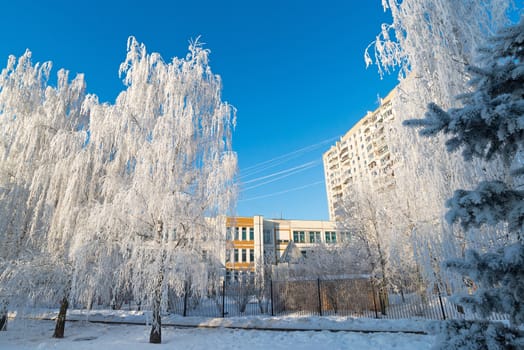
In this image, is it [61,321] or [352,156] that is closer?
[61,321]

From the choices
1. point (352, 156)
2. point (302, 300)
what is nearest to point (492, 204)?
point (302, 300)

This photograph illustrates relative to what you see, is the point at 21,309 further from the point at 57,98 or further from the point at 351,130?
the point at 351,130

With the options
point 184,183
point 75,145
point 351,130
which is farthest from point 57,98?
point 351,130

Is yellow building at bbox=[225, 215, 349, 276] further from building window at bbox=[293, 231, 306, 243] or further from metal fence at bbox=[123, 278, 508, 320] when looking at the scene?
metal fence at bbox=[123, 278, 508, 320]

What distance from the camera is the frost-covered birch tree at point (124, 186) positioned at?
8203mm

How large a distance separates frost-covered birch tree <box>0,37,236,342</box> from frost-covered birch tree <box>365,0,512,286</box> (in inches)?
224

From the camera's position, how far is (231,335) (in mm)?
9516

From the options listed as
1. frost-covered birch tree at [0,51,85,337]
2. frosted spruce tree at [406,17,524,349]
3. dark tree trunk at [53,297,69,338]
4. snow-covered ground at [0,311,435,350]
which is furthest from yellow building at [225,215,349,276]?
frosted spruce tree at [406,17,524,349]

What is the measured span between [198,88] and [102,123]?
3560 millimetres

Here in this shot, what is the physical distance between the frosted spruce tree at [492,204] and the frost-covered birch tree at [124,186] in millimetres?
7188

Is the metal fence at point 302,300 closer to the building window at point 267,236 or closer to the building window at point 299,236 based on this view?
the building window at point 267,236

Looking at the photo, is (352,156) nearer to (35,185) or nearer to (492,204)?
(35,185)

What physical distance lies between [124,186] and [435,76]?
9.37m

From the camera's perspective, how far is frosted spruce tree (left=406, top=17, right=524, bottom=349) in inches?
87.3
